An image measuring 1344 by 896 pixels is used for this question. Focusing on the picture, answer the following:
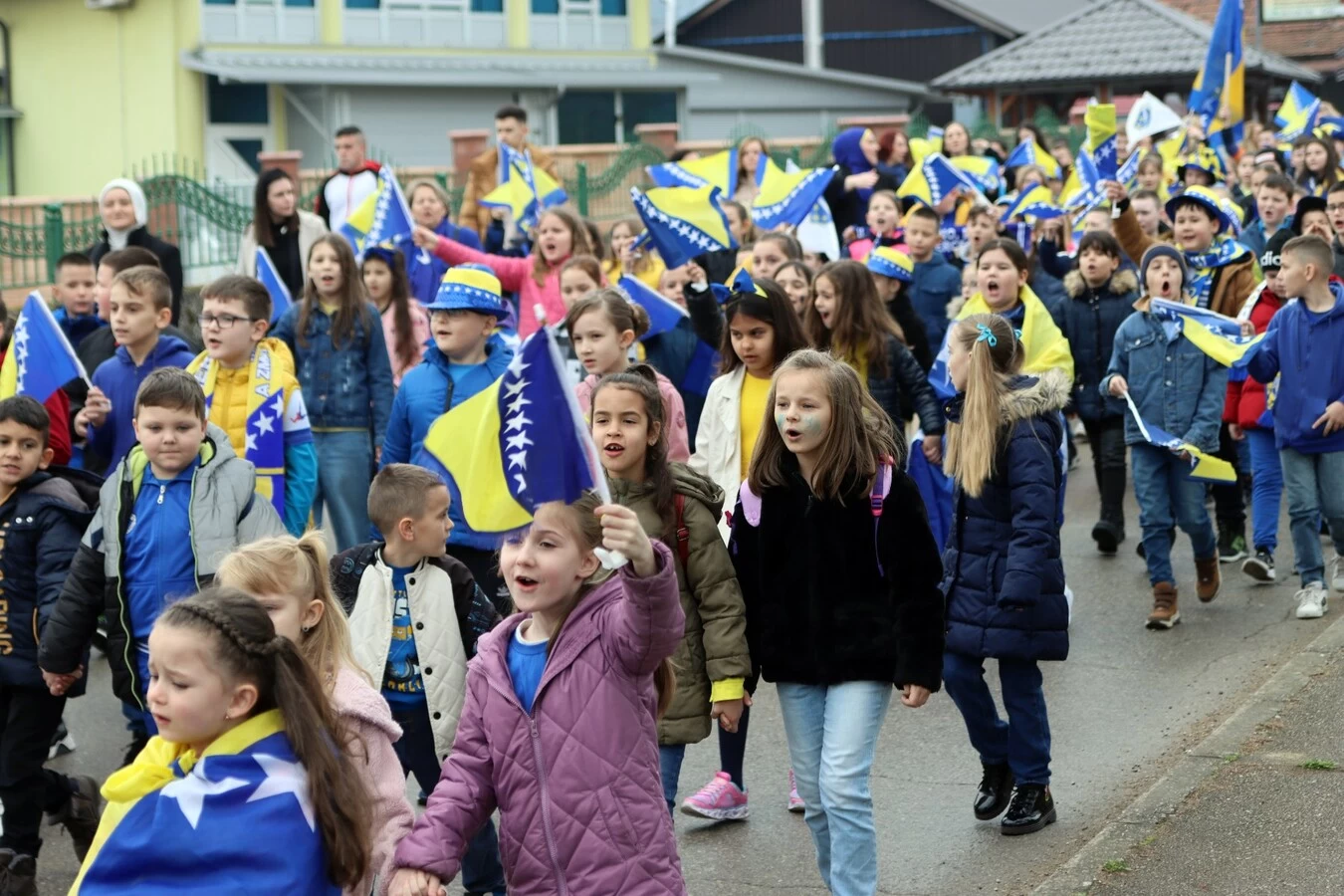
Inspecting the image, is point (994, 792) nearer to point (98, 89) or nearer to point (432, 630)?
point (432, 630)

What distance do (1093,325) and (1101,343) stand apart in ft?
0.44

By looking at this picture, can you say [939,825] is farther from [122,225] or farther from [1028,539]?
[122,225]

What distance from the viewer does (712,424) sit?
284 inches

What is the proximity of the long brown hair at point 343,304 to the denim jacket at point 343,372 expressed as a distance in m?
0.02

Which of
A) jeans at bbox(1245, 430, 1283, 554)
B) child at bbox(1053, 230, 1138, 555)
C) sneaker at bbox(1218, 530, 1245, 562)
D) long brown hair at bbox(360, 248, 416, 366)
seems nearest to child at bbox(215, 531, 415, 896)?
long brown hair at bbox(360, 248, 416, 366)

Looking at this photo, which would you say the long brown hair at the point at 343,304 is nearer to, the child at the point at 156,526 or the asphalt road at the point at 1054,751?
the asphalt road at the point at 1054,751

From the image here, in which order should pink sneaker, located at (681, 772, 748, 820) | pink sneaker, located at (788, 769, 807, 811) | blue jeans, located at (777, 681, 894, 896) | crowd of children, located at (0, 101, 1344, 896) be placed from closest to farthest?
crowd of children, located at (0, 101, 1344, 896), blue jeans, located at (777, 681, 894, 896), pink sneaker, located at (681, 772, 748, 820), pink sneaker, located at (788, 769, 807, 811)

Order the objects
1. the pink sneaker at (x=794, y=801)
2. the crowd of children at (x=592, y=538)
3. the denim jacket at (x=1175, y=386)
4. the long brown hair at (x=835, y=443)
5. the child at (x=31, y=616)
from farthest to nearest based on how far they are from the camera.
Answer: the denim jacket at (x=1175, y=386) → the pink sneaker at (x=794, y=801) → the child at (x=31, y=616) → the long brown hair at (x=835, y=443) → the crowd of children at (x=592, y=538)

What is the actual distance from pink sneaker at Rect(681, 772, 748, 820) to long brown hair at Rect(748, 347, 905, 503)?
156 centimetres

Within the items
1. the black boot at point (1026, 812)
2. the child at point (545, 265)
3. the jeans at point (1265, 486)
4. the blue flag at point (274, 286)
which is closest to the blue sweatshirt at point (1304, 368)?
the jeans at point (1265, 486)

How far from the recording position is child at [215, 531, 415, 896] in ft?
13.4

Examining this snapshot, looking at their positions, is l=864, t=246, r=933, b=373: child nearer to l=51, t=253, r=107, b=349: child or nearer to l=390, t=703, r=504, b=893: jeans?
l=51, t=253, r=107, b=349: child

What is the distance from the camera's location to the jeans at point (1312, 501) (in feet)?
29.7

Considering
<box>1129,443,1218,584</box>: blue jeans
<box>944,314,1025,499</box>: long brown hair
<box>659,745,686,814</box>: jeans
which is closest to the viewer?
<box>659,745,686,814</box>: jeans
